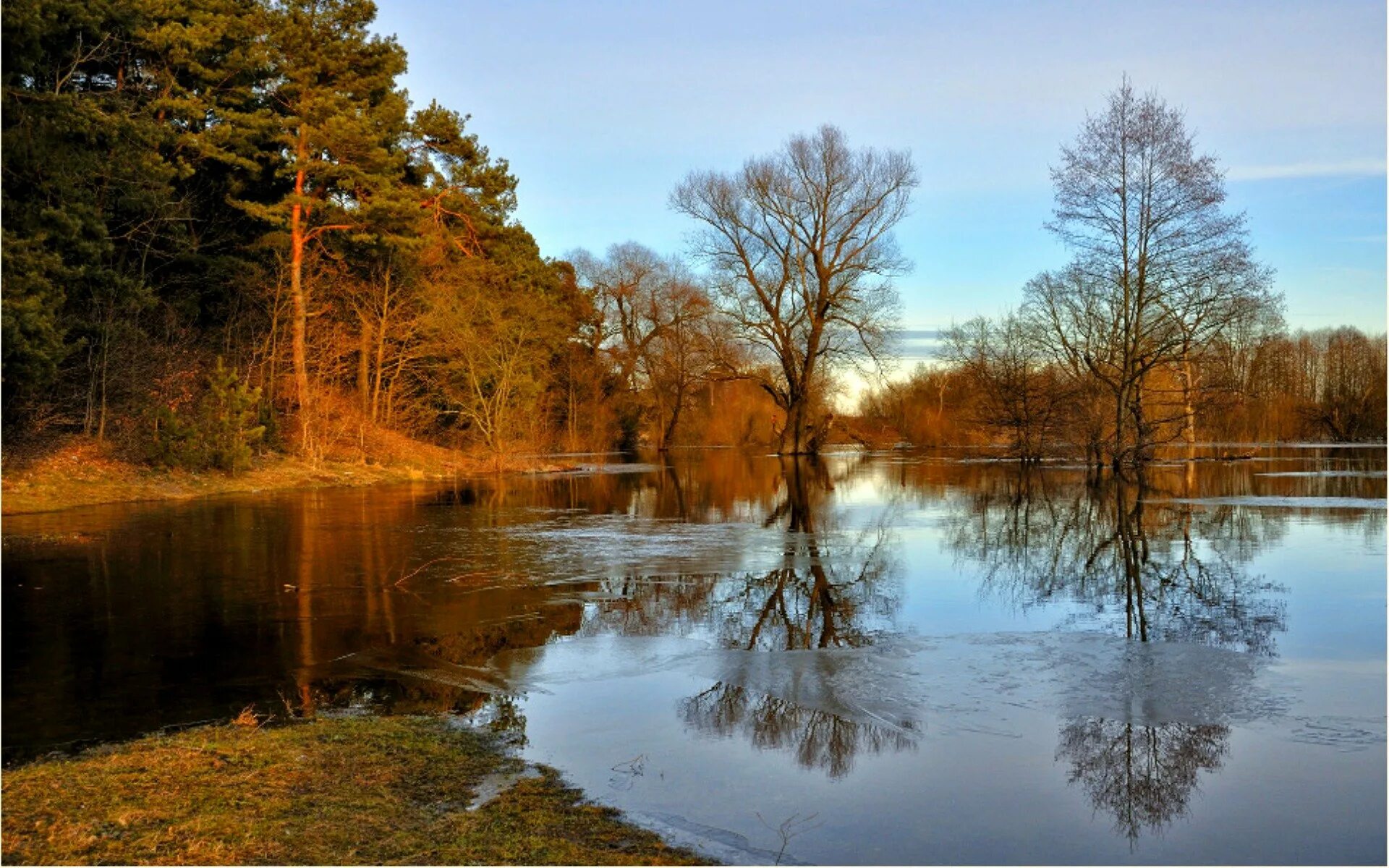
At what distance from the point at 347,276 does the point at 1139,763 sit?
3378cm

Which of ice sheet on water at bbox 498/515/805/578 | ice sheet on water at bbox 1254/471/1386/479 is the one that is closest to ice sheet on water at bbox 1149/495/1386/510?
ice sheet on water at bbox 1254/471/1386/479

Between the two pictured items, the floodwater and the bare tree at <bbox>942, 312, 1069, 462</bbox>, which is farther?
the bare tree at <bbox>942, 312, 1069, 462</bbox>

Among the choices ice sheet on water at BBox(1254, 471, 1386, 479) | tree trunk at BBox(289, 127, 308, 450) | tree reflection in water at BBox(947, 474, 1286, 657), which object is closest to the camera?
tree reflection in water at BBox(947, 474, 1286, 657)

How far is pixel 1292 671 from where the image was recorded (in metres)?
8.45

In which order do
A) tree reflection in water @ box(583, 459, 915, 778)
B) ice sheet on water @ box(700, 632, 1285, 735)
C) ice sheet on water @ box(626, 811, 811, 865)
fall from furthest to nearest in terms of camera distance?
ice sheet on water @ box(700, 632, 1285, 735)
tree reflection in water @ box(583, 459, 915, 778)
ice sheet on water @ box(626, 811, 811, 865)

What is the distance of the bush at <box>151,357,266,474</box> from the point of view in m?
24.7

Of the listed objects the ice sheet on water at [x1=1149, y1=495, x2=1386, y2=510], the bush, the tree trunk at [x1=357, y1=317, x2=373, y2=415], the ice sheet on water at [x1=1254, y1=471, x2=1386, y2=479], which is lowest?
the ice sheet on water at [x1=1149, y1=495, x2=1386, y2=510]

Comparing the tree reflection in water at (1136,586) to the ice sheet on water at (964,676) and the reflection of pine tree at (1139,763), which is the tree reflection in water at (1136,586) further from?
the ice sheet on water at (964,676)

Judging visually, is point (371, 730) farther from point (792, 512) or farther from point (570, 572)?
point (792, 512)

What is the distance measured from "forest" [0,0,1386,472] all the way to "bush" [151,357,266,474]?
7 centimetres

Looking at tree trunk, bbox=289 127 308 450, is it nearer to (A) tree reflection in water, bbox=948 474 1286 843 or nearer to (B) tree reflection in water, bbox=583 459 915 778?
(B) tree reflection in water, bbox=583 459 915 778

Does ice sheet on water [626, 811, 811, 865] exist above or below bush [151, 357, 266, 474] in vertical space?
below

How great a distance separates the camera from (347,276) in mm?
35781

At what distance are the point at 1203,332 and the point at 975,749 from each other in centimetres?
3151
